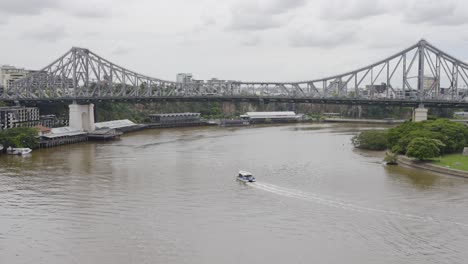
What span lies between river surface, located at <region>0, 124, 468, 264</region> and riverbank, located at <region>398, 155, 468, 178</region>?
46 centimetres

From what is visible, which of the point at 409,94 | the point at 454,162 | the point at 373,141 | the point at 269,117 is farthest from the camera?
the point at 269,117

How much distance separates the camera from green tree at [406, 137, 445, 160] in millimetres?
20719

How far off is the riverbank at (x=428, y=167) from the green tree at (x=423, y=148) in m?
0.28

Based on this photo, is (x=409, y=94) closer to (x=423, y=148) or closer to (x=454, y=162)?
(x=454, y=162)

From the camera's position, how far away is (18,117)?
1352 inches

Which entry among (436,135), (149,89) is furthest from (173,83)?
(436,135)

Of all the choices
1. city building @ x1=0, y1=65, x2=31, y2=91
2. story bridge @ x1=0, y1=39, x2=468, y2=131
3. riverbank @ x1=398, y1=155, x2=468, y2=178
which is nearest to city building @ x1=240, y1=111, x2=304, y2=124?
story bridge @ x1=0, y1=39, x2=468, y2=131

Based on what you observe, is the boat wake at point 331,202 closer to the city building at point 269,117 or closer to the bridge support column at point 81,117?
the bridge support column at point 81,117

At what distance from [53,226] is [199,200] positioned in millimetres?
4155

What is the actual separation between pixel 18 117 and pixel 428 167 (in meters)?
25.6

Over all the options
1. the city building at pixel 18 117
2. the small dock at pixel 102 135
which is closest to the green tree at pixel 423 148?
the small dock at pixel 102 135

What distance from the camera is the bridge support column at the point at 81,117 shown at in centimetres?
3706

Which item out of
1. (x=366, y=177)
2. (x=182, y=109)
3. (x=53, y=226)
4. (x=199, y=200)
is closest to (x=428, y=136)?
(x=366, y=177)

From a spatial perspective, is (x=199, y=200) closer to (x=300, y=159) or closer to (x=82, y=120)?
(x=300, y=159)
